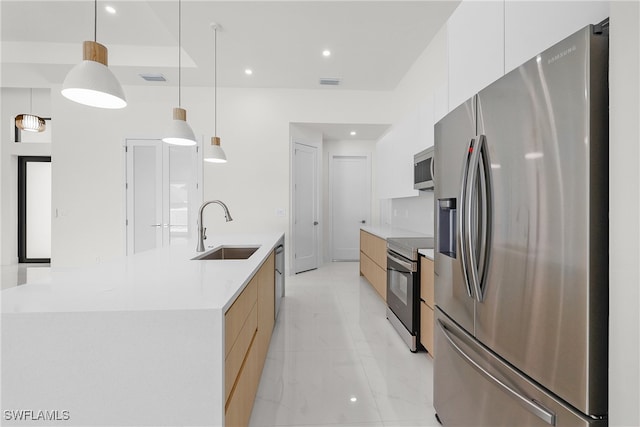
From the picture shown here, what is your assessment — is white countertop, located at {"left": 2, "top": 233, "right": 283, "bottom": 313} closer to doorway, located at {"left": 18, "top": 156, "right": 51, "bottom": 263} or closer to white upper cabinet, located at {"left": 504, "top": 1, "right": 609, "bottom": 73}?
white upper cabinet, located at {"left": 504, "top": 1, "right": 609, "bottom": 73}

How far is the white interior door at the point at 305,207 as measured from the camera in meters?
5.19

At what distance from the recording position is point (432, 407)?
5.84ft

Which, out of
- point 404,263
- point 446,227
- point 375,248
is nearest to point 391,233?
point 375,248

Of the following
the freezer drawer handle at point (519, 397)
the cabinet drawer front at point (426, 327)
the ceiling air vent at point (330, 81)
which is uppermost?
the ceiling air vent at point (330, 81)

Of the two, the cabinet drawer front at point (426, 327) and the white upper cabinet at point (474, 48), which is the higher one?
the white upper cabinet at point (474, 48)

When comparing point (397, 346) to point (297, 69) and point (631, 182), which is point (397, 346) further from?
point (297, 69)

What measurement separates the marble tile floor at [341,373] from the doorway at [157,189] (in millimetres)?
2621

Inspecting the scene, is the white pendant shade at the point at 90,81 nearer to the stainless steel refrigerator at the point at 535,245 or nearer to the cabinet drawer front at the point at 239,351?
the cabinet drawer front at the point at 239,351

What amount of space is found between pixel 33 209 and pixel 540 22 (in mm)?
8383

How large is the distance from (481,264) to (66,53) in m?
5.71

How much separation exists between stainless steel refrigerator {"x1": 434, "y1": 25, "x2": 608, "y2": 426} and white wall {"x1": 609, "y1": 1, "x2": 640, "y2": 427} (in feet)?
0.15

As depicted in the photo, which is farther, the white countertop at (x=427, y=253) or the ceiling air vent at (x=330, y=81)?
the ceiling air vent at (x=330, y=81)

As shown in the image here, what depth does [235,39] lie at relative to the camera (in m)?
3.55

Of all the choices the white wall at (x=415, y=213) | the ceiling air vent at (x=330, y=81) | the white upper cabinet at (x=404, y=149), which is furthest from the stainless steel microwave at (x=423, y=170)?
the ceiling air vent at (x=330, y=81)
